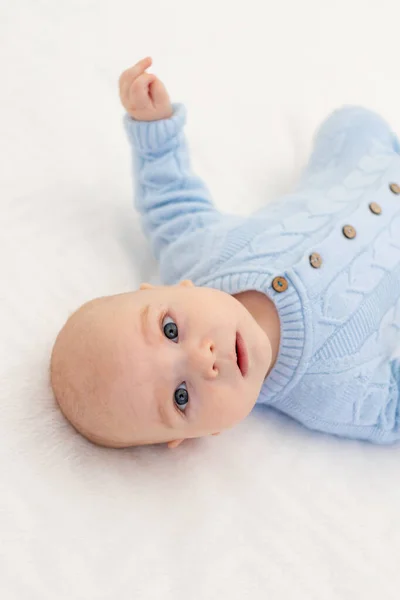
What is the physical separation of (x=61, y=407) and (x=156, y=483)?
182mm

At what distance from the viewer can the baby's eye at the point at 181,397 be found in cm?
96

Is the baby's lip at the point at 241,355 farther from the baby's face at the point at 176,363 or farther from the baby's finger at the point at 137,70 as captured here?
the baby's finger at the point at 137,70

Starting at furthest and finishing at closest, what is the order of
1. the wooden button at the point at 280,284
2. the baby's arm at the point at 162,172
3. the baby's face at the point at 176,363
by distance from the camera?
the baby's arm at the point at 162,172 → the wooden button at the point at 280,284 → the baby's face at the point at 176,363

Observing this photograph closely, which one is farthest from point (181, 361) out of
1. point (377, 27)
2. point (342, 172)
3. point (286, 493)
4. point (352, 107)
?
point (377, 27)

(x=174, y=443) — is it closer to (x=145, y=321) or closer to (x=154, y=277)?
(x=145, y=321)

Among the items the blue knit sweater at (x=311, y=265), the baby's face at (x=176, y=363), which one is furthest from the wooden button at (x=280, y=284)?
the baby's face at (x=176, y=363)

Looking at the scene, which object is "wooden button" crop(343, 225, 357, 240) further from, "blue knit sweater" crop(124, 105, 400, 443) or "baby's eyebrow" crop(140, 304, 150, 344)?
"baby's eyebrow" crop(140, 304, 150, 344)

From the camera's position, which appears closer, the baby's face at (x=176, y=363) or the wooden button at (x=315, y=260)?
the baby's face at (x=176, y=363)

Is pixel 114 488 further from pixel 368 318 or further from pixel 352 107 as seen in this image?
pixel 352 107

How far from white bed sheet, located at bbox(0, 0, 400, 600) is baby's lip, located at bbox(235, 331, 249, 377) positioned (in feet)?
0.62

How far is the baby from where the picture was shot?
94 centimetres

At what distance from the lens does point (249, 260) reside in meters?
1.17

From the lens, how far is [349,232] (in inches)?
47.6

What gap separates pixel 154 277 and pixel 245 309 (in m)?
0.31
